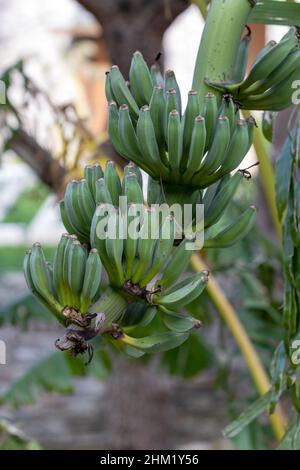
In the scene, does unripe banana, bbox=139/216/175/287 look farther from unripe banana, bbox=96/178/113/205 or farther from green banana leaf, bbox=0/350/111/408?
green banana leaf, bbox=0/350/111/408

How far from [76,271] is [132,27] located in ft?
7.05

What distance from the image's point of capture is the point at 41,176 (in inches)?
94.2

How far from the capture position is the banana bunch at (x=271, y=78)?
2.55 ft

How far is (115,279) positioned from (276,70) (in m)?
0.30

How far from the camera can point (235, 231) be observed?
0.79 meters

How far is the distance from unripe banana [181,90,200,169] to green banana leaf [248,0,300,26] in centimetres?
22

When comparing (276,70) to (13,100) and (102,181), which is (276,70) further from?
(13,100)

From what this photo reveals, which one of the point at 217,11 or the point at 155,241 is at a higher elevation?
the point at 217,11

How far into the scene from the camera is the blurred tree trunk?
2.66 metres

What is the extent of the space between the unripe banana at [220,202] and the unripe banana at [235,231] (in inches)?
0.7

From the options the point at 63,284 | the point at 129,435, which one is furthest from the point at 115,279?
the point at 129,435

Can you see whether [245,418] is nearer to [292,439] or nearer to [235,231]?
[292,439]

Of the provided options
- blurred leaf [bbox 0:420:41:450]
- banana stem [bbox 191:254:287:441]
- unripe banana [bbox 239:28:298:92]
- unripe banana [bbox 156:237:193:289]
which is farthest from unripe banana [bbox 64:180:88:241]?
banana stem [bbox 191:254:287:441]

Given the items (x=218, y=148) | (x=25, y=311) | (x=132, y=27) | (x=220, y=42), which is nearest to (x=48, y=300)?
(x=218, y=148)
